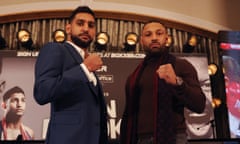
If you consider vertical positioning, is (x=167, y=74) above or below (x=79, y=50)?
below

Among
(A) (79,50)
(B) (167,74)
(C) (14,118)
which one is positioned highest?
(A) (79,50)

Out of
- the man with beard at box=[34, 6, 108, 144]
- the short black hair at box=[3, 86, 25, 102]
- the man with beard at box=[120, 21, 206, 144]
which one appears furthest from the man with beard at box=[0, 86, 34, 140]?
the man with beard at box=[34, 6, 108, 144]

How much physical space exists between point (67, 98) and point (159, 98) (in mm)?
370

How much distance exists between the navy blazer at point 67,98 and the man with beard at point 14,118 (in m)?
1.55

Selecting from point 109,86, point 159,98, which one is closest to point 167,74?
point 159,98

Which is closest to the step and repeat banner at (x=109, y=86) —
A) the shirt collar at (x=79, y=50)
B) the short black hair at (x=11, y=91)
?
the short black hair at (x=11, y=91)

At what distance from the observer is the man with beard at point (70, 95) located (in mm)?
1371

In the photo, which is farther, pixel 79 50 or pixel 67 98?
pixel 79 50

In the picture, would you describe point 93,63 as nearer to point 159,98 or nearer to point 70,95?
point 70,95

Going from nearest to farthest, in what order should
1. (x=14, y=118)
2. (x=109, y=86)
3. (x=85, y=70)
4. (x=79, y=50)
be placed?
(x=85, y=70)
(x=79, y=50)
(x=14, y=118)
(x=109, y=86)

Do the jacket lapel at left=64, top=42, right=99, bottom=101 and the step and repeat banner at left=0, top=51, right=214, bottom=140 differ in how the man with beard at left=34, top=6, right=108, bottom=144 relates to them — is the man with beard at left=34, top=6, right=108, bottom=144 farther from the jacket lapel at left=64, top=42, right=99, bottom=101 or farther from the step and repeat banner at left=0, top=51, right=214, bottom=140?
the step and repeat banner at left=0, top=51, right=214, bottom=140

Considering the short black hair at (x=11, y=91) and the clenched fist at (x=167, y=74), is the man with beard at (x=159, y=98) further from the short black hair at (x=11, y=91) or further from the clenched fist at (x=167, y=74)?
the short black hair at (x=11, y=91)

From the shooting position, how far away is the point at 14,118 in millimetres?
2908

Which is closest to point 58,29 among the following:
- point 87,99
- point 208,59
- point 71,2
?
point 71,2
